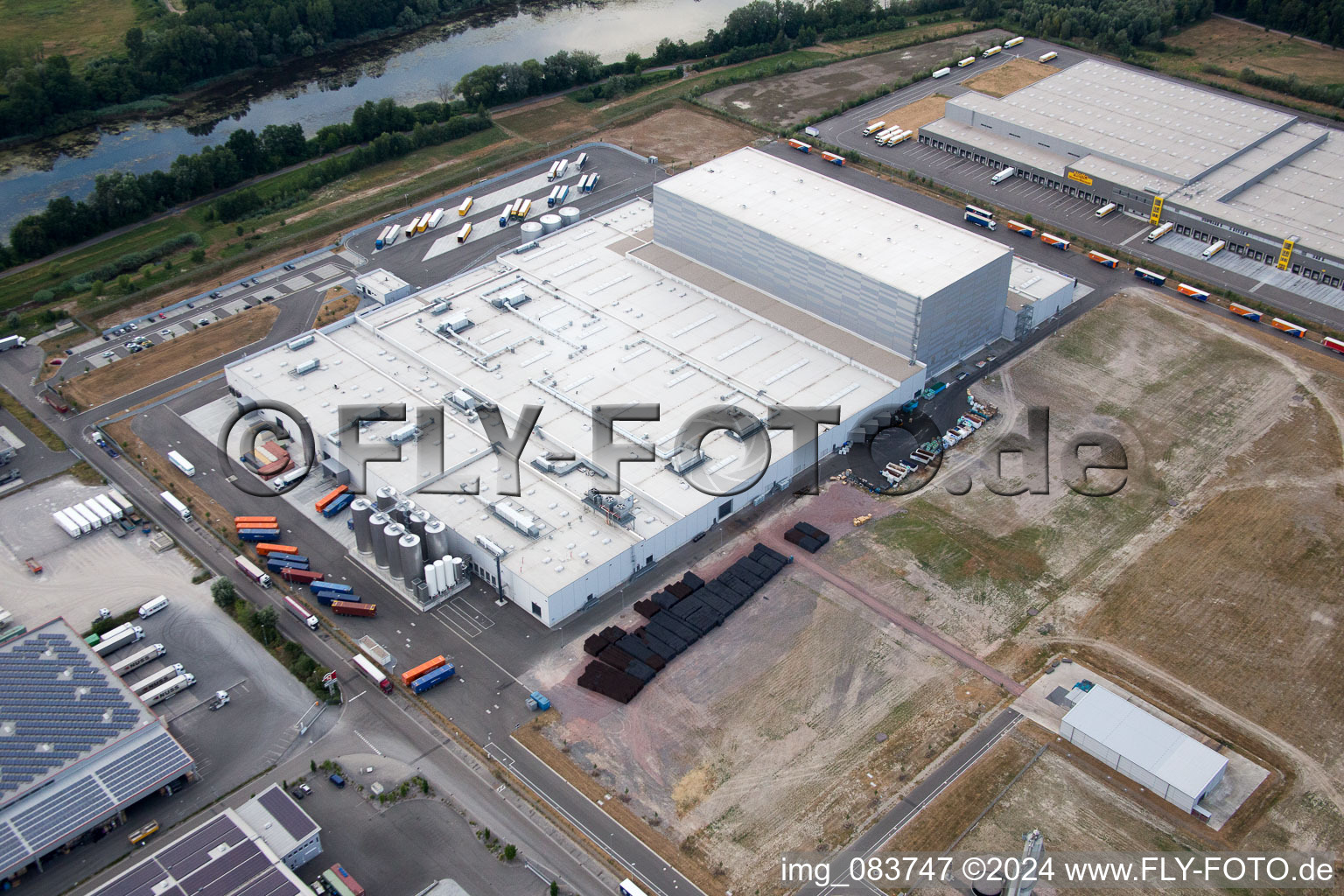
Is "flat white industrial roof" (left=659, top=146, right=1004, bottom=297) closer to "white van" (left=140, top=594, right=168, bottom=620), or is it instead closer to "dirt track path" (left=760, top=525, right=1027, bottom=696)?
"dirt track path" (left=760, top=525, right=1027, bottom=696)

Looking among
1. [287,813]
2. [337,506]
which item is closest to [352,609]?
[337,506]

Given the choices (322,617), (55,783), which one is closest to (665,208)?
(322,617)

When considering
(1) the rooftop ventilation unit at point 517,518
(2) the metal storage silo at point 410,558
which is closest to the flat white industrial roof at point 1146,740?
(1) the rooftop ventilation unit at point 517,518

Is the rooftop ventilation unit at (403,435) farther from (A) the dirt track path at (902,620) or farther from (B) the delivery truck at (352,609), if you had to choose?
(A) the dirt track path at (902,620)

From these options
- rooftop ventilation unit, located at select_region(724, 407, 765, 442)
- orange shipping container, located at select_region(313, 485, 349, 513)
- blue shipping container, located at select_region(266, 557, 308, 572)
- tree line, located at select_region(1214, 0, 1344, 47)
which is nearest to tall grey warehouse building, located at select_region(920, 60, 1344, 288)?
tree line, located at select_region(1214, 0, 1344, 47)

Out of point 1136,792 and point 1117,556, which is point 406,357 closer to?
point 1117,556

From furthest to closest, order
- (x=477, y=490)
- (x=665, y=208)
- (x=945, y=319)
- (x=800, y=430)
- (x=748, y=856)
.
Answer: (x=665, y=208) < (x=945, y=319) < (x=800, y=430) < (x=477, y=490) < (x=748, y=856)
